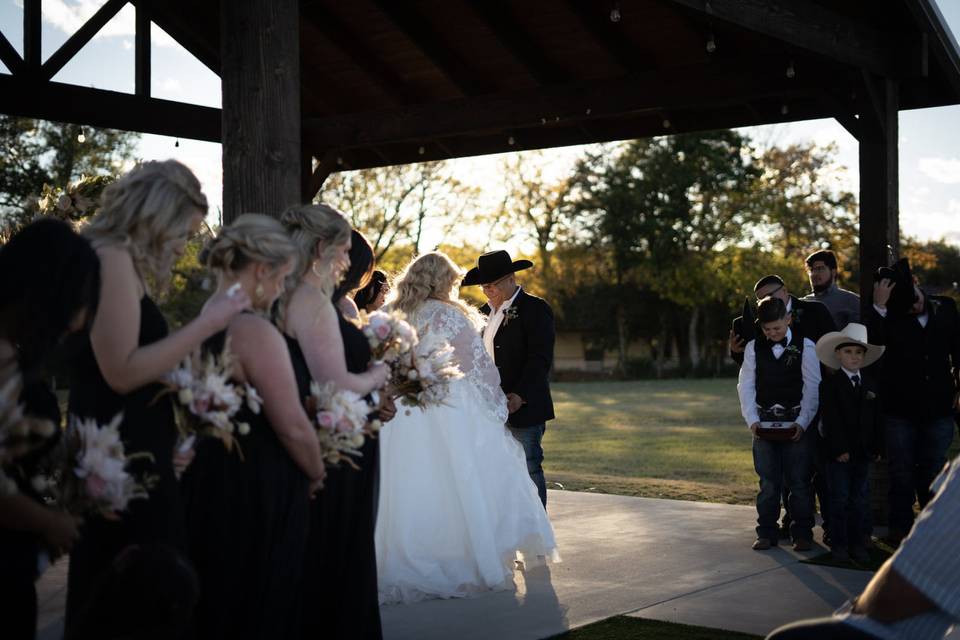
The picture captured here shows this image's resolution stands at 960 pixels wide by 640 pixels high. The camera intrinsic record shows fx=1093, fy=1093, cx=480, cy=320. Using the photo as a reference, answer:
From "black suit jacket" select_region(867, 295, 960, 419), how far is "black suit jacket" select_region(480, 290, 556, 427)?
2.62 m

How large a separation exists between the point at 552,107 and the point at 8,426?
27.3ft

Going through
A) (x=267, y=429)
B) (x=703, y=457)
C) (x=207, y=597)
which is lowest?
(x=703, y=457)

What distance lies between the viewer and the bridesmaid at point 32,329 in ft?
9.14

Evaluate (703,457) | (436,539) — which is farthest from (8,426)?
(703,457)

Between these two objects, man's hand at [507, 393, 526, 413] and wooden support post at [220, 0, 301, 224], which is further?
man's hand at [507, 393, 526, 413]

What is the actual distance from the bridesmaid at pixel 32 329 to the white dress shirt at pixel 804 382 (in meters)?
5.74

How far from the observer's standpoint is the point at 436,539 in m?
6.56

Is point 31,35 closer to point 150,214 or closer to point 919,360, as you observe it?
point 150,214

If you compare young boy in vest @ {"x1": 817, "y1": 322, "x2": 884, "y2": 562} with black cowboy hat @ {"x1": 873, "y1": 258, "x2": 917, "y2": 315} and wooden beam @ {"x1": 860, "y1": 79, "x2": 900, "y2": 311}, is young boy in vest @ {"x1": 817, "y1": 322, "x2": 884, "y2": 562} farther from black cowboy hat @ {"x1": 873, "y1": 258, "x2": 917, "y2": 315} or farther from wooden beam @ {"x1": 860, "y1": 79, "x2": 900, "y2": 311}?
wooden beam @ {"x1": 860, "y1": 79, "x2": 900, "y2": 311}

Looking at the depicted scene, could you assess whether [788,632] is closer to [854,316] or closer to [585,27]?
[854,316]

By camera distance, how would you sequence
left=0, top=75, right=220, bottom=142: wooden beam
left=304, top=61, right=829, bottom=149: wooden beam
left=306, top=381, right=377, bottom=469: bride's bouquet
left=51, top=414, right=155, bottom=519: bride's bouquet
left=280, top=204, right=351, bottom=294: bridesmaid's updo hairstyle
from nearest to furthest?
left=51, top=414, right=155, bottom=519: bride's bouquet → left=306, top=381, right=377, bottom=469: bride's bouquet → left=280, top=204, right=351, bottom=294: bridesmaid's updo hairstyle → left=0, top=75, right=220, bottom=142: wooden beam → left=304, top=61, right=829, bottom=149: wooden beam

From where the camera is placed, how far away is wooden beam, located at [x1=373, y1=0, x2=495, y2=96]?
10438 mm

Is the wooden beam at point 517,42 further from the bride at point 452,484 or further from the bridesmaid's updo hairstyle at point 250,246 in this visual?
the bridesmaid's updo hairstyle at point 250,246

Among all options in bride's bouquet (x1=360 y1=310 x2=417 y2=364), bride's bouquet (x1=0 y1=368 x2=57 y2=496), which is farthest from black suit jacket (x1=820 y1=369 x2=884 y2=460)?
bride's bouquet (x1=0 y1=368 x2=57 y2=496)
